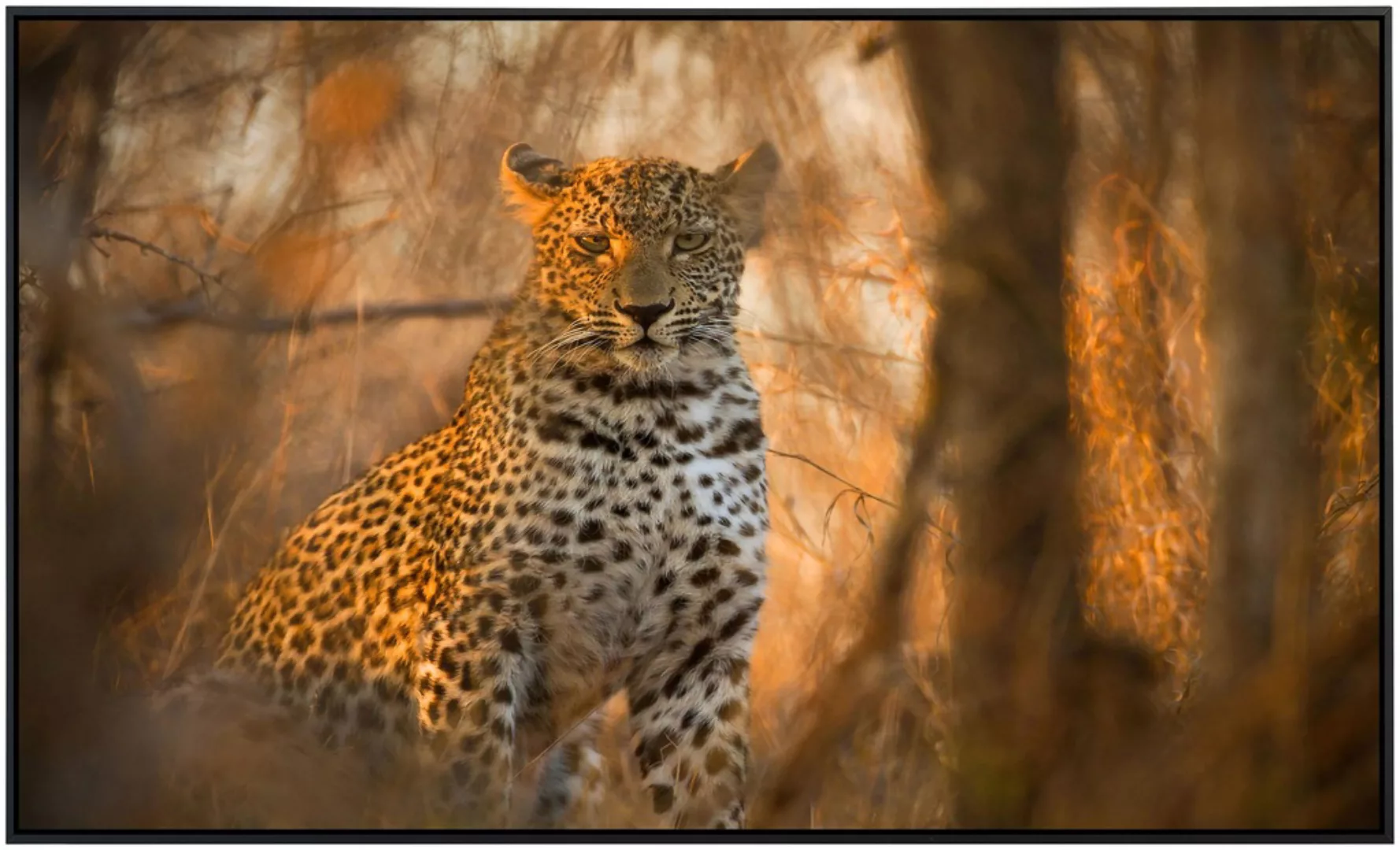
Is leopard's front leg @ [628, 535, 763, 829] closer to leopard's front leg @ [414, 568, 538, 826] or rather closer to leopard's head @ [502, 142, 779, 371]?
leopard's front leg @ [414, 568, 538, 826]

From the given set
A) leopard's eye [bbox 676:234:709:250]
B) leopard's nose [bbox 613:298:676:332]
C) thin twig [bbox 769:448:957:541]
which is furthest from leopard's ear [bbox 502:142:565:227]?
thin twig [bbox 769:448:957:541]

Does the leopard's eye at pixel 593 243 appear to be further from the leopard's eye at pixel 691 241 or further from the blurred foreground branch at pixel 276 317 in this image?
the blurred foreground branch at pixel 276 317

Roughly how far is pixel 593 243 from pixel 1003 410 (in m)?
1.16

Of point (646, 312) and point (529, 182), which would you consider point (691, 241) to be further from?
point (529, 182)

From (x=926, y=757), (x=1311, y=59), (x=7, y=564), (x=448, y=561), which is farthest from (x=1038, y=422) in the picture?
(x=7, y=564)

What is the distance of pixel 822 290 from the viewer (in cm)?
474

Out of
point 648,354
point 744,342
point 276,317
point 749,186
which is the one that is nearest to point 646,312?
point 648,354

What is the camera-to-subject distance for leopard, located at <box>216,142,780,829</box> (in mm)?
3678

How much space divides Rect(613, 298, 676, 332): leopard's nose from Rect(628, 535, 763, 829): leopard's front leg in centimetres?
57

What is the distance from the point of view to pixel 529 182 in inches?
159

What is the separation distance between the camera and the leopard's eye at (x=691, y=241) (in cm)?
391

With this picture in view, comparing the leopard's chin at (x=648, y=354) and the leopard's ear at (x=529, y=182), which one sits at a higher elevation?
the leopard's ear at (x=529, y=182)

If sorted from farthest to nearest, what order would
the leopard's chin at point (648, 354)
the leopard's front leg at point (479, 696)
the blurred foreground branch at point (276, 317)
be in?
the blurred foreground branch at point (276, 317) < the leopard's chin at point (648, 354) < the leopard's front leg at point (479, 696)

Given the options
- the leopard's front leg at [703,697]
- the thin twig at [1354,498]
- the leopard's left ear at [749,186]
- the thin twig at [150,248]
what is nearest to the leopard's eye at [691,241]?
the leopard's left ear at [749,186]
